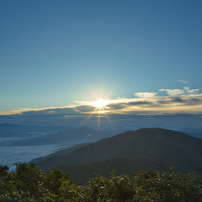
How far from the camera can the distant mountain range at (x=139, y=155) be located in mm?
68250

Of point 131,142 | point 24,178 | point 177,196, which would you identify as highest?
point 177,196

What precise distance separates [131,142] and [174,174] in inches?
5085

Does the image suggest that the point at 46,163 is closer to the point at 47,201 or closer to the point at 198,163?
the point at 198,163

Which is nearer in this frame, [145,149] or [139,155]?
[139,155]

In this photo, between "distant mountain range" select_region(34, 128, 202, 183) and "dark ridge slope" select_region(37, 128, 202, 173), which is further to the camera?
"dark ridge slope" select_region(37, 128, 202, 173)

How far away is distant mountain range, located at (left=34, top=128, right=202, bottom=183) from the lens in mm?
68250

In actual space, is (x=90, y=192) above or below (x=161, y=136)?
above

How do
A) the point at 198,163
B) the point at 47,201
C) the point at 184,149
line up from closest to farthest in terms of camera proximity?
the point at 47,201
the point at 198,163
the point at 184,149

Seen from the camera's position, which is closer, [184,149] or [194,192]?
[194,192]

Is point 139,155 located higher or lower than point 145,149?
higher

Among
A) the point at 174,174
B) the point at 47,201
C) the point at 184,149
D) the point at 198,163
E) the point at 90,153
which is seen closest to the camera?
the point at 47,201

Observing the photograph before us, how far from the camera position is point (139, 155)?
293ft

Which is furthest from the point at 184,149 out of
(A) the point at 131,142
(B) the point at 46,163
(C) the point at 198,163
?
(B) the point at 46,163

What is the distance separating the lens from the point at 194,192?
32.5ft
